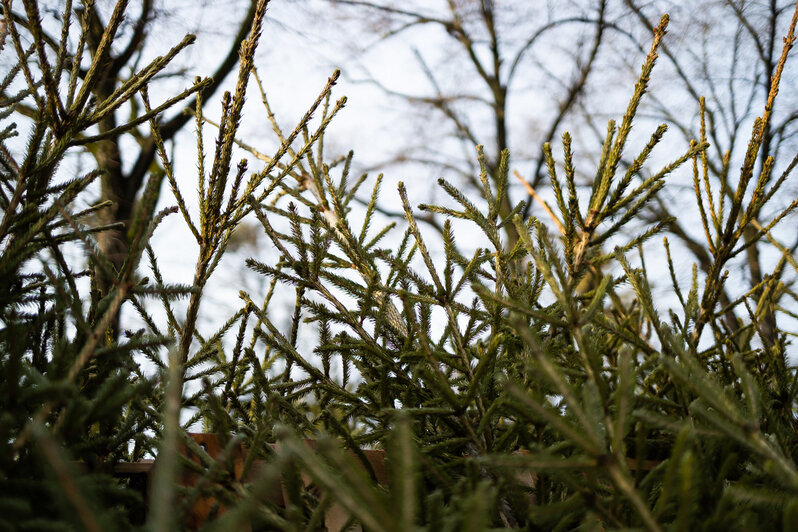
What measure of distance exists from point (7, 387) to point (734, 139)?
947 centimetres

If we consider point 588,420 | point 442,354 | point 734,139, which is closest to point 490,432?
→ point 442,354

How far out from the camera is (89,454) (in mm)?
1006

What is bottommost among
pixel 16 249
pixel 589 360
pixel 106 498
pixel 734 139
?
pixel 106 498

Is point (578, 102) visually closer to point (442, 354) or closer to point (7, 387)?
point (442, 354)

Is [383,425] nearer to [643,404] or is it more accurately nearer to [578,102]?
[643,404]

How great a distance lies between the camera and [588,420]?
725 mm

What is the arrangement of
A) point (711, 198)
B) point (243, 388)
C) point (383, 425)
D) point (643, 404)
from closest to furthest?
point (643, 404) → point (383, 425) → point (711, 198) → point (243, 388)

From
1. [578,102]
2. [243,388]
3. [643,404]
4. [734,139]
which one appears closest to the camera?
[643,404]

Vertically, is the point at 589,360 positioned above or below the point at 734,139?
below

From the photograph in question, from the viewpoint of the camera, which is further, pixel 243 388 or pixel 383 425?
pixel 243 388

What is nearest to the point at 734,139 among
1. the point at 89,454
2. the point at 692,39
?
the point at 692,39

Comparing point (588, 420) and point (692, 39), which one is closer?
Result: point (588, 420)

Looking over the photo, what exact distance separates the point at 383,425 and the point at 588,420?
776mm

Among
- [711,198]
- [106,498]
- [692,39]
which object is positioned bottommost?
[106,498]
